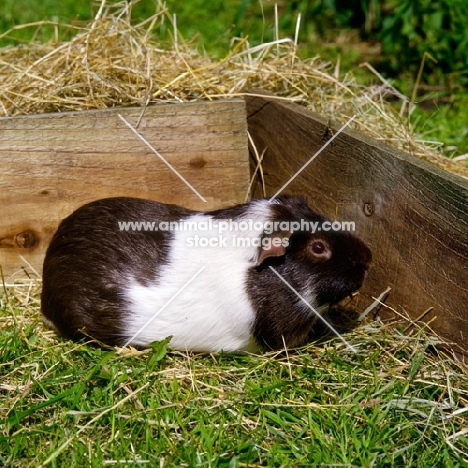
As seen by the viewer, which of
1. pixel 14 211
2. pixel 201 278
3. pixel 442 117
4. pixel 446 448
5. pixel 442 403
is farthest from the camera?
pixel 442 117

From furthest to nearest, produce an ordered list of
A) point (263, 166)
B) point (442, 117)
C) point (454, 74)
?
1. point (454, 74)
2. point (442, 117)
3. point (263, 166)

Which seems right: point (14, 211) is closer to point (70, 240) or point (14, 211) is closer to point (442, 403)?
point (70, 240)

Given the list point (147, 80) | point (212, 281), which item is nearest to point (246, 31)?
point (147, 80)

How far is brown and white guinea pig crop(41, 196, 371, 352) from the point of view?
2.97 metres

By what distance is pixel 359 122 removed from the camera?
12.9 ft

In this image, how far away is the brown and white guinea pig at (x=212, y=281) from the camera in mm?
2969

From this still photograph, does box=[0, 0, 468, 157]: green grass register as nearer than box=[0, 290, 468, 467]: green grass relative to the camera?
No

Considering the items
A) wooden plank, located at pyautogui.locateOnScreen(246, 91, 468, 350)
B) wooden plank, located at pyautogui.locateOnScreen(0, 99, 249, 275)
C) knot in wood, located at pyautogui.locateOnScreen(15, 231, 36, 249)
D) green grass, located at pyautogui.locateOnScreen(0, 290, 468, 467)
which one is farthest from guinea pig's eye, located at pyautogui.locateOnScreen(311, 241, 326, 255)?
knot in wood, located at pyautogui.locateOnScreen(15, 231, 36, 249)

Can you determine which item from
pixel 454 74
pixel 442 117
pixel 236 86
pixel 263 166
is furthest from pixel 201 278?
pixel 454 74

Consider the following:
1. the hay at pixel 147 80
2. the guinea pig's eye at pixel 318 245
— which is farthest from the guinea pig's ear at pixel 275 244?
the hay at pixel 147 80

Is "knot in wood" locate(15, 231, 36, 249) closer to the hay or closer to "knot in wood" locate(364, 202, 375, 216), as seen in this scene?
the hay

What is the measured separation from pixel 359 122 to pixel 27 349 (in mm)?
2134

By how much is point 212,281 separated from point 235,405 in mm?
A: 571

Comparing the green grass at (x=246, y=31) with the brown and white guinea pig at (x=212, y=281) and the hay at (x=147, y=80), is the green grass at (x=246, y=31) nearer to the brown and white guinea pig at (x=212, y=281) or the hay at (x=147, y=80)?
the hay at (x=147, y=80)
